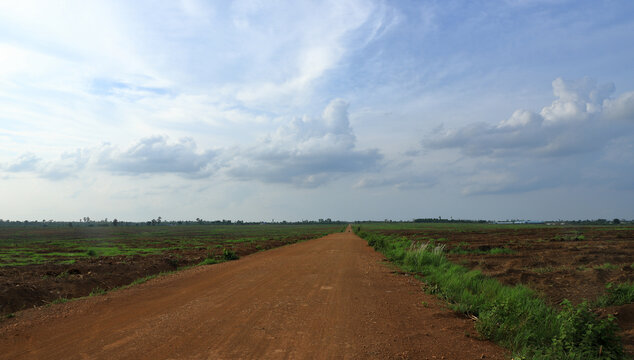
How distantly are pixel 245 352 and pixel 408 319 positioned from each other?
405 cm

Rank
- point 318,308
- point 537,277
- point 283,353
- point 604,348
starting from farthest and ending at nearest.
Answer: point 537,277 < point 318,308 < point 283,353 < point 604,348

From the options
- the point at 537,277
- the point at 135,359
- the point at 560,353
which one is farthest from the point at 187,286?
the point at 537,277

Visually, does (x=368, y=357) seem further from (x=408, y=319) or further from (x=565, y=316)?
(x=565, y=316)

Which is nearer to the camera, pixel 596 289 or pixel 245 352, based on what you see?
pixel 245 352

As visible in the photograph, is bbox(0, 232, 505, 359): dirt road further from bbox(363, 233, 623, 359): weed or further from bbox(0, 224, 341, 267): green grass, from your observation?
bbox(0, 224, 341, 267): green grass

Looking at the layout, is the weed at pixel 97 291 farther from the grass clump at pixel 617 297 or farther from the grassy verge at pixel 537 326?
the grass clump at pixel 617 297

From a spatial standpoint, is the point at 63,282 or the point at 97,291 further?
the point at 63,282

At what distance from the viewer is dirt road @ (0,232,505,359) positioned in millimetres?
6262

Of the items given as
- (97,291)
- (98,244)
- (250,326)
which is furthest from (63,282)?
(98,244)

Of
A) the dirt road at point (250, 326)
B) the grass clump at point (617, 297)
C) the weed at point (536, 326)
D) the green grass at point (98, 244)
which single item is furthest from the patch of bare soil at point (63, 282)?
the grass clump at point (617, 297)

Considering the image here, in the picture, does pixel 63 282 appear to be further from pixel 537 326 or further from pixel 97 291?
pixel 537 326

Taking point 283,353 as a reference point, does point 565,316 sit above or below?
above

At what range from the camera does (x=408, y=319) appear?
8.45 meters

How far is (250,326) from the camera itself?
7.70 metres
